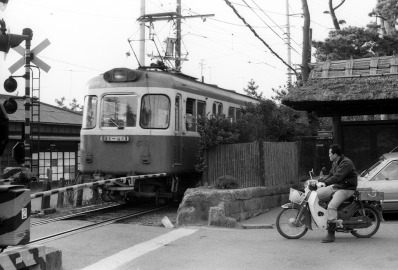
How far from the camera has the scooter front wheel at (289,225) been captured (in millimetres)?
9938

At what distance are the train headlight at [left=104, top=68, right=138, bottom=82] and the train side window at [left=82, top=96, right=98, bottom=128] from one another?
2.13ft

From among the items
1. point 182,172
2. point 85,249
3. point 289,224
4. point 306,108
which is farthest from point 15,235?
point 306,108

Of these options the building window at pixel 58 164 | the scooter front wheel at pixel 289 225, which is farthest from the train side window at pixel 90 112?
the building window at pixel 58 164

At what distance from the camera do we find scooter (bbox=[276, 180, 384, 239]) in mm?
9750

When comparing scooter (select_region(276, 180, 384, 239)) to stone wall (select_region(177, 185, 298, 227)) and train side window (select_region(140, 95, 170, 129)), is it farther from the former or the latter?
train side window (select_region(140, 95, 170, 129))

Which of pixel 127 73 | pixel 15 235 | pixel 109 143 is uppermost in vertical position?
pixel 127 73

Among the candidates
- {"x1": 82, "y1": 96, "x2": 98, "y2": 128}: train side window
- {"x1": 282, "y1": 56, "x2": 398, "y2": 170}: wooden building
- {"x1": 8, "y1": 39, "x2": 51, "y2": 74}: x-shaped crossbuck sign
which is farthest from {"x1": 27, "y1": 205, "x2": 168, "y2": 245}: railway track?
{"x1": 282, "y1": 56, "x2": 398, "y2": 170}: wooden building

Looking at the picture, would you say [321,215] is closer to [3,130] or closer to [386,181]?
[386,181]

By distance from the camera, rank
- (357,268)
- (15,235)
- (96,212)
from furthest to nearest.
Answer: (96,212)
(357,268)
(15,235)

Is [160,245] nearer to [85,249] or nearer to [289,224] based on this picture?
[85,249]

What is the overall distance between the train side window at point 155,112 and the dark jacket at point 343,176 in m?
5.47

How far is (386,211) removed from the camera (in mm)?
12109

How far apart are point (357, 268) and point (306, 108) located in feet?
27.1

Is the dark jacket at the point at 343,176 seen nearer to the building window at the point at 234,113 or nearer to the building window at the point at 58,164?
the building window at the point at 234,113
